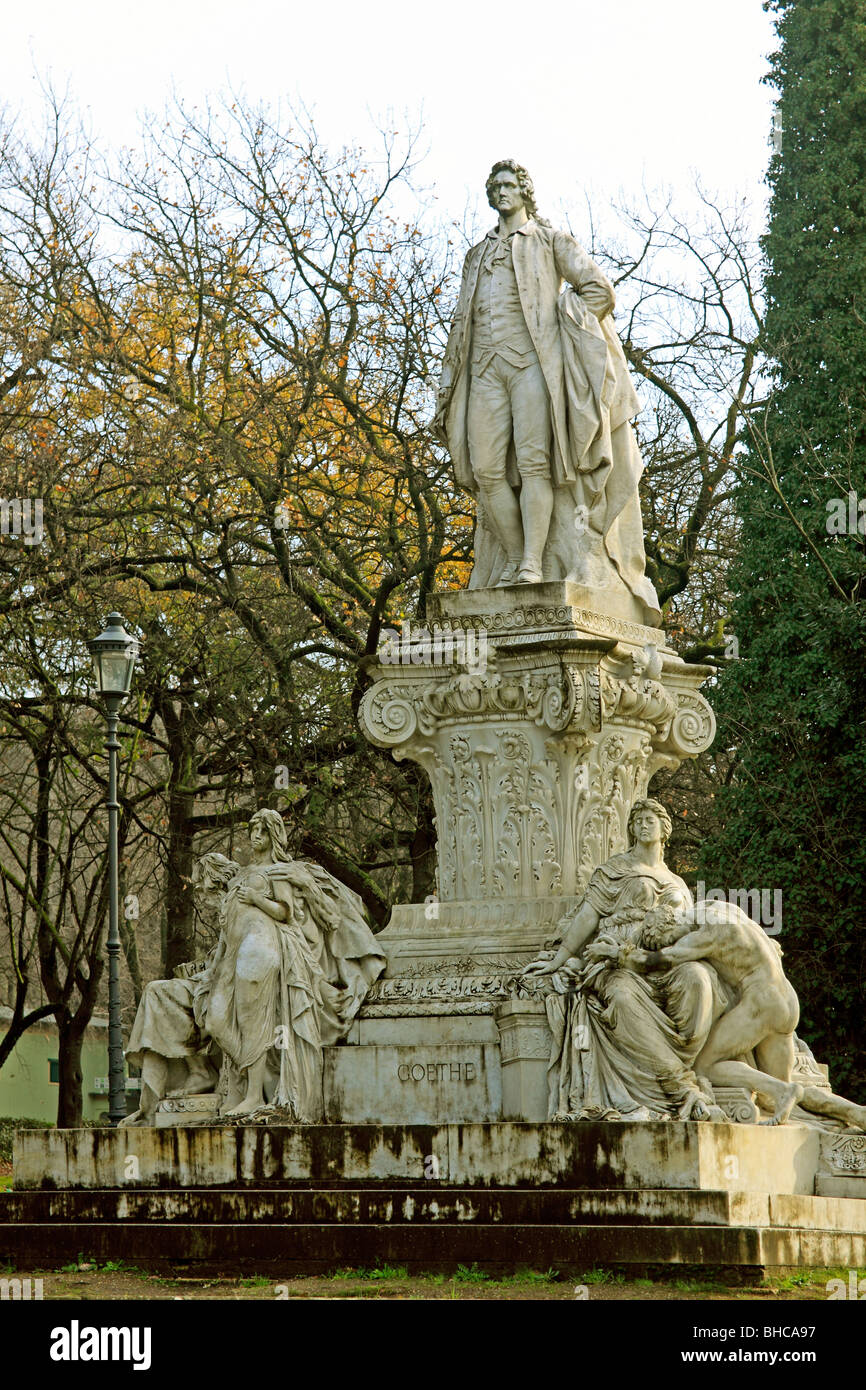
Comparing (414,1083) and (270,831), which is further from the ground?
(270,831)

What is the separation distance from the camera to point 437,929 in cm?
1243

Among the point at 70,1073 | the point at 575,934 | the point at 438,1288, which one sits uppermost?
the point at 575,934

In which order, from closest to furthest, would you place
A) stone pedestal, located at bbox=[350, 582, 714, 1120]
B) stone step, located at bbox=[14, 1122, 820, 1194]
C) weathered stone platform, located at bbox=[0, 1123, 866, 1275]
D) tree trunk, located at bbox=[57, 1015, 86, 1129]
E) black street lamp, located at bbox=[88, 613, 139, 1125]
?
weathered stone platform, located at bbox=[0, 1123, 866, 1275], stone step, located at bbox=[14, 1122, 820, 1194], stone pedestal, located at bbox=[350, 582, 714, 1120], black street lamp, located at bbox=[88, 613, 139, 1125], tree trunk, located at bbox=[57, 1015, 86, 1129]

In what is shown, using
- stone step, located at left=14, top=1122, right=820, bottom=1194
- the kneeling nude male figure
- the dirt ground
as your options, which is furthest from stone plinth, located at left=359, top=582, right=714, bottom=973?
the dirt ground

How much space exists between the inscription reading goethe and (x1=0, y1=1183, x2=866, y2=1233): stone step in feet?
3.12

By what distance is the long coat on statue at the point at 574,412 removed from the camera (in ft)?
42.3

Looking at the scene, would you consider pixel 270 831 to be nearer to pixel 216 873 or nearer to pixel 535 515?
pixel 216 873

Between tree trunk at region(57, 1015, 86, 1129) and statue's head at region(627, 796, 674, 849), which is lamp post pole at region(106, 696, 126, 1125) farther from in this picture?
tree trunk at region(57, 1015, 86, 1129)

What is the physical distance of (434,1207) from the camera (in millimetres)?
10203

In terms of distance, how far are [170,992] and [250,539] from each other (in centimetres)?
1105

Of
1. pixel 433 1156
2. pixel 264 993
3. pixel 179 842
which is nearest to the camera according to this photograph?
pixel 433 1156

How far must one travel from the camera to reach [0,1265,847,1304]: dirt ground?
910 cm

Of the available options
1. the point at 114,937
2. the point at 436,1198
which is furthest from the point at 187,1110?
the point at 114,937

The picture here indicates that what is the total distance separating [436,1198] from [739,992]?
2128 millimetres
